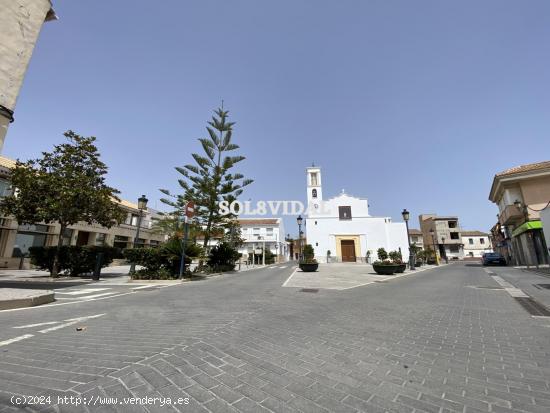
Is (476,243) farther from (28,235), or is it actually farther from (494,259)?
(28,235)

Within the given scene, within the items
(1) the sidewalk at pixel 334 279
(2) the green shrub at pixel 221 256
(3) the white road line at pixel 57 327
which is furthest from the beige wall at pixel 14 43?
(2) the green shrub at pixel 221 256

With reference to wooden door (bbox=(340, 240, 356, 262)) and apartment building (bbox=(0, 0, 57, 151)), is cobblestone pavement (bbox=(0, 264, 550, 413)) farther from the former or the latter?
wooden door (bbox=(340, 240, 356, 262))

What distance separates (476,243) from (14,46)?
254 ft

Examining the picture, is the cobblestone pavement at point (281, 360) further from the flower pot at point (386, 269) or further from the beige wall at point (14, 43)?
the flower pot at point (386, 269)

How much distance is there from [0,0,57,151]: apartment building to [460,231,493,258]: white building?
74365 mm

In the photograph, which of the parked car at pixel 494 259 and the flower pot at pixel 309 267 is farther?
the parked car at pixel 494 259

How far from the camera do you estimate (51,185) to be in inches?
453

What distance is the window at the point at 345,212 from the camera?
42.1m

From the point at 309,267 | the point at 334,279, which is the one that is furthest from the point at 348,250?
the point at 334,279

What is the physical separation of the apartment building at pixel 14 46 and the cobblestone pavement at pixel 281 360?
231 inches

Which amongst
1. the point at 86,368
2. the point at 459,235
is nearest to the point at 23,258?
the point at 86,368

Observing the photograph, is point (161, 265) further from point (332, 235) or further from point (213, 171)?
point (332, 235)

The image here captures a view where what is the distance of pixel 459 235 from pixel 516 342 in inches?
2549

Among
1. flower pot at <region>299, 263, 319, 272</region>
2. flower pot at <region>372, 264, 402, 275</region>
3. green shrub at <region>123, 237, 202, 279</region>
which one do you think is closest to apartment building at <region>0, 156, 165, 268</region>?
green shrub at <region>123, 237, 202, 279</region>
